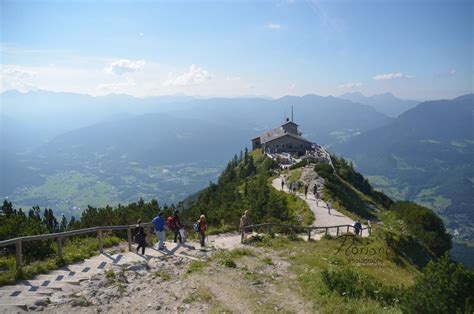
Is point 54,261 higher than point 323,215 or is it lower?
higher

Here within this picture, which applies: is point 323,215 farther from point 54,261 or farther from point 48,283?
point 48,283

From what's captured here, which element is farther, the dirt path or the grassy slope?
the dirt path

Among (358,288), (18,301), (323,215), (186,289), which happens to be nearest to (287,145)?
(323,215)

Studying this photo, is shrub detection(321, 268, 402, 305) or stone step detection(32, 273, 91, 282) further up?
stone step detection(32, 273, 91, 282)

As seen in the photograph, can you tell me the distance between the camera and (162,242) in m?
15.7

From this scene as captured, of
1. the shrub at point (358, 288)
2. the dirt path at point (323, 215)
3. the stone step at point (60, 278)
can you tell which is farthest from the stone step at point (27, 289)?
the dirt path at point (323, 215)

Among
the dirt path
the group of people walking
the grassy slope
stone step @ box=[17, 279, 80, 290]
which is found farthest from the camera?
the dirt path

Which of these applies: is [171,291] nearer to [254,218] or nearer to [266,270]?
[266,270]

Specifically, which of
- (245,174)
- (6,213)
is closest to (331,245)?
(6,213)

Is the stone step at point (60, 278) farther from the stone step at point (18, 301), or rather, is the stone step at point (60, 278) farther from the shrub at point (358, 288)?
the shrub at point (358, 288)

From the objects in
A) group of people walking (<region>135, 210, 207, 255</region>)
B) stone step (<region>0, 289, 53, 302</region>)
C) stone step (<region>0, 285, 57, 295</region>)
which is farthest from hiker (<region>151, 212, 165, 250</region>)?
stone step (<region>0, 289, 53, 302</region>)

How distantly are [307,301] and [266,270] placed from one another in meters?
3.56

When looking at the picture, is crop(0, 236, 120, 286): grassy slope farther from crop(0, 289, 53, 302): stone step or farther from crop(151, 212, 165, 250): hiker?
crop(151, 212, 165, 250): hiker

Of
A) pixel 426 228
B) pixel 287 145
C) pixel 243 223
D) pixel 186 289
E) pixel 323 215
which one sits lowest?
pixel 426 228
